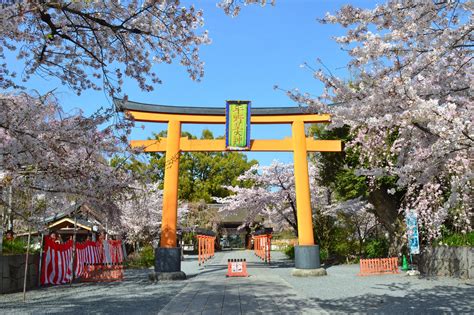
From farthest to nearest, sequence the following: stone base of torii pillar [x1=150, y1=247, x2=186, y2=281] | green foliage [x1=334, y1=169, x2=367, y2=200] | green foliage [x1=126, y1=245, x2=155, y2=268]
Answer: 1. green foliage [x1=126, y1=245, x2=155, y2=268]
2. green foliage [x1=334, y1=169, x2=367, y2=200]
3. stone base of torii pillar [x1=150, y1=247, x2=186, y2=281]

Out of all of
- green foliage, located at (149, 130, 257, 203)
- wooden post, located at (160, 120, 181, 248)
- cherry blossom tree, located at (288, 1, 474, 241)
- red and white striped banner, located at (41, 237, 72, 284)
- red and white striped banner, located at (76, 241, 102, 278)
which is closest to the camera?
cherry blossom tree, located at (288, 1, 474, 241)

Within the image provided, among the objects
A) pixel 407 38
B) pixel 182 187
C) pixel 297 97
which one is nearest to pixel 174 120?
pixel 297 97

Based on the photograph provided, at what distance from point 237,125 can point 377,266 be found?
707 cm

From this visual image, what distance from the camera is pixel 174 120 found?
13531mm

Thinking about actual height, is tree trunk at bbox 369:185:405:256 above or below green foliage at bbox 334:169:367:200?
below

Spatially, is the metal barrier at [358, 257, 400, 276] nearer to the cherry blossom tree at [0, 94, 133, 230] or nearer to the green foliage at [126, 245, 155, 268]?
the cherry blossom tree at [0, 94, 133, 230]

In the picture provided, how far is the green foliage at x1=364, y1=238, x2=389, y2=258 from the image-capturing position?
1825 centimetres

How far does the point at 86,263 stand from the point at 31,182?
674 cm

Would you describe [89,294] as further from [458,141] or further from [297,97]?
[458,141]

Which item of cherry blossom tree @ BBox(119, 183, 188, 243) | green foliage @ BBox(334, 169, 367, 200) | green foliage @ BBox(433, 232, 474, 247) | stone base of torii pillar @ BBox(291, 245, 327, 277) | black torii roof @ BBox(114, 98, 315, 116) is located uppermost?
black torii roof @ BBox(114, 98, 315, 116)

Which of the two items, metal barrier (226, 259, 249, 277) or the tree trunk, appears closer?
metal barrier (226, 259, 249, 277)

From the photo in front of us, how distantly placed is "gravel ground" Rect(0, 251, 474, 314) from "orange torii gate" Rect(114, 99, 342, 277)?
1143mm

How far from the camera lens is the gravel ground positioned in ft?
23.6

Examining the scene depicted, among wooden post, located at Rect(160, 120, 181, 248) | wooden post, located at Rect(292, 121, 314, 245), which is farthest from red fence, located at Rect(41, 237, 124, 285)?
wooden post, located at Rect(292, 121, 314, 245)
